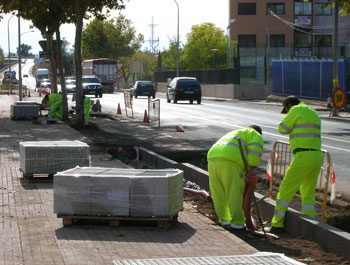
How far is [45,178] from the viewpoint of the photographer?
12312 millimetres

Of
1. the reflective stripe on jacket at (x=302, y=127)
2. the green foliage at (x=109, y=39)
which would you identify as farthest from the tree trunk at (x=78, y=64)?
the green foliage at (x=109, y=39)

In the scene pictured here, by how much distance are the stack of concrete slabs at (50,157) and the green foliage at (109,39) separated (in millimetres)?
91950

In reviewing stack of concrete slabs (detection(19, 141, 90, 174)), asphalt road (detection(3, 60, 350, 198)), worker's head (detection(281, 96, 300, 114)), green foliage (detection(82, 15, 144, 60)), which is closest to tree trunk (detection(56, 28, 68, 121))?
asphalt road (detection(3, 60, 350, 198))

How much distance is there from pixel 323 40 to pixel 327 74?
40615mm

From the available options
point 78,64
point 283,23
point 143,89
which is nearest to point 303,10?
point 283,23

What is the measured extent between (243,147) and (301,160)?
847mm

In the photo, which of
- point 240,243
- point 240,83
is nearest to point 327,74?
point 240,83

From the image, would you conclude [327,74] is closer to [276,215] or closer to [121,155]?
[121,155]

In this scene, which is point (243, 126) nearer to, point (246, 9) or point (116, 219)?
point (116, 219)

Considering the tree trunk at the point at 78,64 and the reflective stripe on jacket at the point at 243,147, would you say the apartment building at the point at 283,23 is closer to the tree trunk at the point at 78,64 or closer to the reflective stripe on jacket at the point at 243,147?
the tree trunk at the point at 78,64

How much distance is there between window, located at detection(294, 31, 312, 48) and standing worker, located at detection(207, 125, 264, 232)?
7327 centimetres

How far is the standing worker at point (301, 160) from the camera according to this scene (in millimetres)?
9203

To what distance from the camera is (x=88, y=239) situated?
793 cm

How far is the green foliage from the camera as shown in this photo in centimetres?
10519
